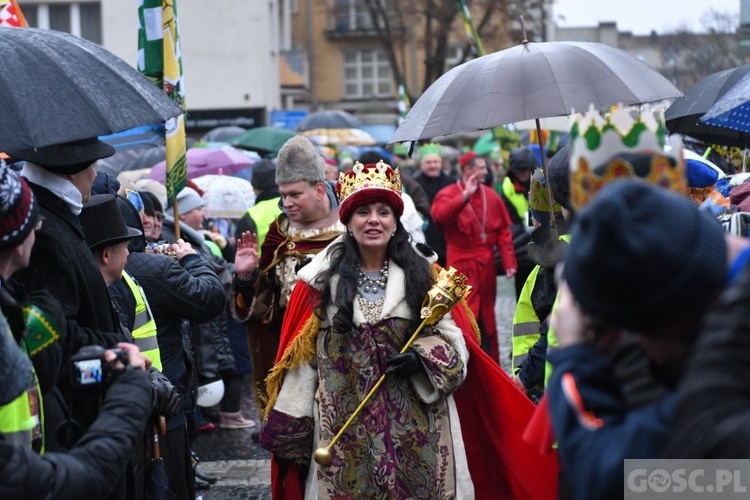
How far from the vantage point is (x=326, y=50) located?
56.4 meters

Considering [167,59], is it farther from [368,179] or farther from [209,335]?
[209,335]

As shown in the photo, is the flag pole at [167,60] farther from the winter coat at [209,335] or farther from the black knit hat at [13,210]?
the black knit hat at [13,210]

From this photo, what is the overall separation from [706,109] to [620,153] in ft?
13.7

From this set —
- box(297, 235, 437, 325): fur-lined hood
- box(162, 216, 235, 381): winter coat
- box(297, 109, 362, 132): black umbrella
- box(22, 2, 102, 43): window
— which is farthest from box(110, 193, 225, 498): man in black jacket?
box(22, 2, 102, 43): window

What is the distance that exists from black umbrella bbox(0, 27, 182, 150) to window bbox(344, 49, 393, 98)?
53.6 metres

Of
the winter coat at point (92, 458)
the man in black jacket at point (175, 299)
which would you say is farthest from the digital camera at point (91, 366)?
the man in black jacket at point (175, 299)

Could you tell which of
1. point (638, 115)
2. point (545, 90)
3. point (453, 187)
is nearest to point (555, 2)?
point (453, 187)

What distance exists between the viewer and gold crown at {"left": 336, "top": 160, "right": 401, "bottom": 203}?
16.9 feet

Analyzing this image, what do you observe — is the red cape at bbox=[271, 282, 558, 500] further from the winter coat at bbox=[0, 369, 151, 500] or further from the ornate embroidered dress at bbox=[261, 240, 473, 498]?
the winter coat at bbox=[0, 369, 151, 500]

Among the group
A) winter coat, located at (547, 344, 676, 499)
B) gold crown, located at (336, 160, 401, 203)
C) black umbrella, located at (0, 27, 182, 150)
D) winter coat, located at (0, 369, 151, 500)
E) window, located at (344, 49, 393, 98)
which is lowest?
winter coat, located at (0, 369, 151, 500)

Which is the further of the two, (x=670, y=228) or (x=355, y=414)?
(x=355, y=414)

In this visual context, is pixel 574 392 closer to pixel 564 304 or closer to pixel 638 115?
pixel 564 304

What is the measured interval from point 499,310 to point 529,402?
957cm

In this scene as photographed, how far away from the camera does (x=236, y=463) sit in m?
7.90
